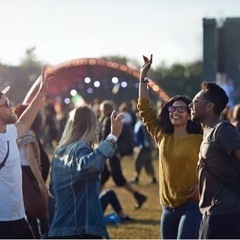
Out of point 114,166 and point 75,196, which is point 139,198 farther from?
point 75,196

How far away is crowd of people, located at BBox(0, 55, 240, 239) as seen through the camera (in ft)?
18.4

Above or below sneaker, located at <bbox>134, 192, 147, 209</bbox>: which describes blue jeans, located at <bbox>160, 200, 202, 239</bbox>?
above

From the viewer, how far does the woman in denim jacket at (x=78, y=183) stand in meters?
6.12

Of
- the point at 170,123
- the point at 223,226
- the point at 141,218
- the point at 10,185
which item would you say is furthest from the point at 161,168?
the point at 141,218

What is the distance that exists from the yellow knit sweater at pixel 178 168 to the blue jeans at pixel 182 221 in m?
0.06

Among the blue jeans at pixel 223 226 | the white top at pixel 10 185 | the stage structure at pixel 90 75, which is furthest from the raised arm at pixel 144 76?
the stage structure at pixel 90 75

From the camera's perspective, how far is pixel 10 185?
225 inches

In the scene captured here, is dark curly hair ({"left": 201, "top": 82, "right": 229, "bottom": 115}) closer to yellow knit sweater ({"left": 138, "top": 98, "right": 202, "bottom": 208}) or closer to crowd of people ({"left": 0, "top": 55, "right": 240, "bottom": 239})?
crowd of people ({"left": 0, "top": 55, "right": 240, "bottom": 239})

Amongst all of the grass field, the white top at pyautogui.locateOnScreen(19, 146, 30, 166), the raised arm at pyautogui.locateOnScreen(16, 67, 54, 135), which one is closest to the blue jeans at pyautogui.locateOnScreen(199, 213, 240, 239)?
the raised arm at pyautogui.locateOnScreen(16, 67, 54, 135)

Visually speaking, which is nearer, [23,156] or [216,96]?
[216,96]

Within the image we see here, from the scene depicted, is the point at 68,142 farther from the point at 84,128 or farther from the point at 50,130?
the point at 50,130

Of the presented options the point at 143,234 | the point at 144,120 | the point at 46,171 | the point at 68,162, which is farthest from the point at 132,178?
the point at 68,162

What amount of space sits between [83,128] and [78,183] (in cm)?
44

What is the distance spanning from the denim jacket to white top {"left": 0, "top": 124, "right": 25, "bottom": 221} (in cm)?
49
